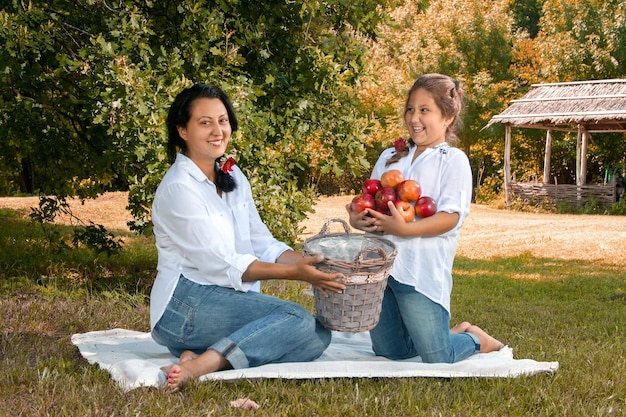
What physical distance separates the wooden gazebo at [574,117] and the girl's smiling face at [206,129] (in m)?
16.7

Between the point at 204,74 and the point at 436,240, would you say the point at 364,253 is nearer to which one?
the point at 436,240

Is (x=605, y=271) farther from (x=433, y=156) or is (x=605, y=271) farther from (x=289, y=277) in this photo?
(x=289, y=277)

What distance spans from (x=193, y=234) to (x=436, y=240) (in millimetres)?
1284

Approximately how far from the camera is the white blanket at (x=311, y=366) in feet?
11.4

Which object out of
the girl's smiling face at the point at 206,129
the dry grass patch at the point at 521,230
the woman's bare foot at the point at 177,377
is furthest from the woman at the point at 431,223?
the dry grass patch at the point at 521,230

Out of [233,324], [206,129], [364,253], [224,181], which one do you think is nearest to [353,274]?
[364,253]

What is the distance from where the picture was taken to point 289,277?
11.4 ft

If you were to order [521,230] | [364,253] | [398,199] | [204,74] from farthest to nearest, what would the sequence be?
1. [521,230]
2. [204,74]
3. [398,199]
4. [364,253]

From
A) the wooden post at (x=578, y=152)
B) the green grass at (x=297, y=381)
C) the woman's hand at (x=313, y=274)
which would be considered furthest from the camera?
the wooden post at (x=578, y=152)

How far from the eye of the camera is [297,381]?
3.61 meters

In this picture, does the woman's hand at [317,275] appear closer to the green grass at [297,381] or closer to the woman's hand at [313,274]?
the woman's hand at [313,274]

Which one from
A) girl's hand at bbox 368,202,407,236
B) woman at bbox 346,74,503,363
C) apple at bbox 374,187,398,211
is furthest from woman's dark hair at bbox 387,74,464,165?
girl's hand at bbox 368,202,407,236

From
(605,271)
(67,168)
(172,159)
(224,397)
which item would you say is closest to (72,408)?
(224,397)

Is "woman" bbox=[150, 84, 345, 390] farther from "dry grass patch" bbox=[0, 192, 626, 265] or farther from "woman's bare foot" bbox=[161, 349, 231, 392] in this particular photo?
"dry grass patch" bbox=[0, 192, 626, 265]
